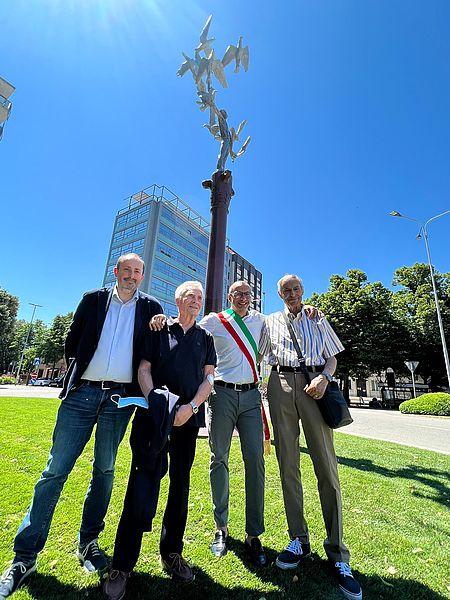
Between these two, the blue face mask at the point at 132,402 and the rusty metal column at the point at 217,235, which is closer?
the blue face mask at the point at 132,402

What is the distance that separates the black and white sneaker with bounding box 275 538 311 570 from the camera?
2.51m

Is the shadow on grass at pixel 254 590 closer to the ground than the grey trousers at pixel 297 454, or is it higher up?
closer to the ground

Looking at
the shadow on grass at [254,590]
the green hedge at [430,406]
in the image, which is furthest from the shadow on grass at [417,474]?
the green hedge at [430,406]

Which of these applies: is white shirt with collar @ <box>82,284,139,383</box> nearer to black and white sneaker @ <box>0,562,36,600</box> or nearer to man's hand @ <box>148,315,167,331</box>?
man's hand @ <box>148,315,167,331</box>

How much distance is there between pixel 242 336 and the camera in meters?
3.17

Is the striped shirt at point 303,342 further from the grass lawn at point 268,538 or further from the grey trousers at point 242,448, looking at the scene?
the grass lawn at point 268,538

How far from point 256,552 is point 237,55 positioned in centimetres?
1404

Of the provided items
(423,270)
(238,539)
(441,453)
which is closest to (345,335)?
(423,270)

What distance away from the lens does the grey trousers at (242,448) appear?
274 centimetres

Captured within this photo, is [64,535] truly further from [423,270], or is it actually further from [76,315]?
[423,270]

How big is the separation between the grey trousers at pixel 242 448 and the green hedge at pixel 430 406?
21561 millimetres

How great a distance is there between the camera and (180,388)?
244cm

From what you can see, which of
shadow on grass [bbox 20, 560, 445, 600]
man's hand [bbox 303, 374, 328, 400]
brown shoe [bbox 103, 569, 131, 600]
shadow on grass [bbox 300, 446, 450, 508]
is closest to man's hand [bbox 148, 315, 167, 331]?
man's hand [bbox 303, 374, 328, 400]

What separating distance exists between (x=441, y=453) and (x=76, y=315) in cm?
883
